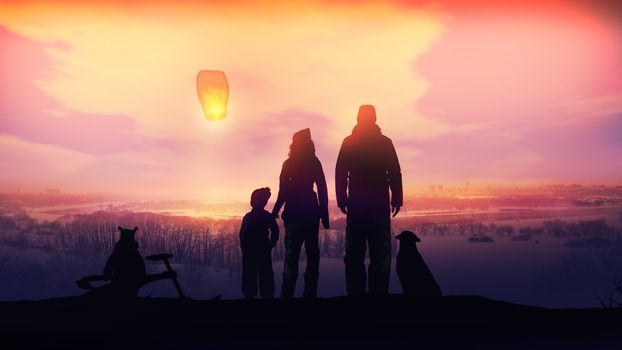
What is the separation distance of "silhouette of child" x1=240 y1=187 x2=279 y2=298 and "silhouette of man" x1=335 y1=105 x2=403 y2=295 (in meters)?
1.86

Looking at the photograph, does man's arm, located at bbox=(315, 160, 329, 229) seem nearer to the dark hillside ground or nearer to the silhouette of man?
the silhouette of man

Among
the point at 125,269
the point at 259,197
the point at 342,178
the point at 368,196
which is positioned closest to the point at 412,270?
the point at 368,196

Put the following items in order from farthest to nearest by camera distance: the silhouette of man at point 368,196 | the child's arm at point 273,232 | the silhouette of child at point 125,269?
the child's arm at point 273,232, the silhouette of man at point 368,196, the silhouette of child at point 125,269

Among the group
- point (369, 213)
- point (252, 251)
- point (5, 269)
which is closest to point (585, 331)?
point (369, 213)

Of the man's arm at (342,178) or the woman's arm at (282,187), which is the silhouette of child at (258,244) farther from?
the man's arm at (342,178)

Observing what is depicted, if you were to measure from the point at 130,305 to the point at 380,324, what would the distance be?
2.80 m

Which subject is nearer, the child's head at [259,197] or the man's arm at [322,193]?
the man's arm at [322,193]

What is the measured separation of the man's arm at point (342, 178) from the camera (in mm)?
7595

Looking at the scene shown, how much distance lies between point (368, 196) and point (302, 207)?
1183mm

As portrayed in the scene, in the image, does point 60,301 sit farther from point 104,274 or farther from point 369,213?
point 369,213

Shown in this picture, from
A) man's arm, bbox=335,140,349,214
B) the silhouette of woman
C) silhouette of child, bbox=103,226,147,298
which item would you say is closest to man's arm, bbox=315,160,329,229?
the silhouette of woman

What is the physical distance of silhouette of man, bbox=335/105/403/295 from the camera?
7422 mm

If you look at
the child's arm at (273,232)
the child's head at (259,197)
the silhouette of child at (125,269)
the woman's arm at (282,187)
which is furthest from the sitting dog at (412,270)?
the silhouette of child at (125,269)

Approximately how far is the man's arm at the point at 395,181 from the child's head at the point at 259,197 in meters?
Result: 2.48
